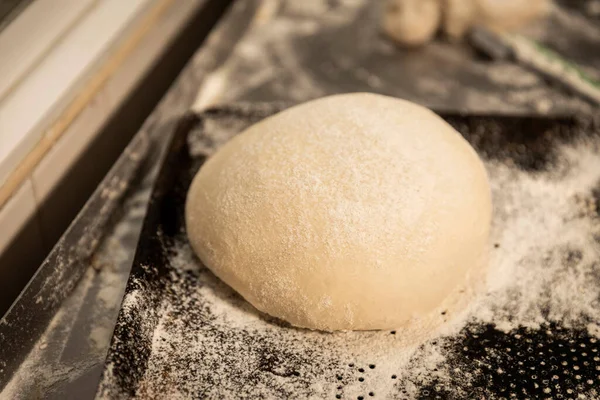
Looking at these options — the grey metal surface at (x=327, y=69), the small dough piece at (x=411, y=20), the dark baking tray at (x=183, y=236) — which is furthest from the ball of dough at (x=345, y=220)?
the small dough piece at (x=411, y=20)

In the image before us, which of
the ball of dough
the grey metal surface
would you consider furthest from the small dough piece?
the ball of dough

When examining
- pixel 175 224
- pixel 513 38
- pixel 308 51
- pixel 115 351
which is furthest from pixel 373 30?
pixel 115 351

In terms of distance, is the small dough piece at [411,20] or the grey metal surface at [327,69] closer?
the grey metal surface at [327,69]

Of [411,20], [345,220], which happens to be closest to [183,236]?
[345,220]

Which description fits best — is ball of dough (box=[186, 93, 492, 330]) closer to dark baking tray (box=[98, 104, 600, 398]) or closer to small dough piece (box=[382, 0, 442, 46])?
dark baking tray (box=[98, 104, 600, 398])

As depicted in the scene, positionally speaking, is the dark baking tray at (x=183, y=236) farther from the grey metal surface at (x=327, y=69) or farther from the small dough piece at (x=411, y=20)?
the small dough piece at (x=411, y=20)

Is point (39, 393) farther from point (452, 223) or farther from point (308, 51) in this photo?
point (308, 51)

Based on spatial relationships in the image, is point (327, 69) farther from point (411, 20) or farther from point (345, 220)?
point (345, 220)
